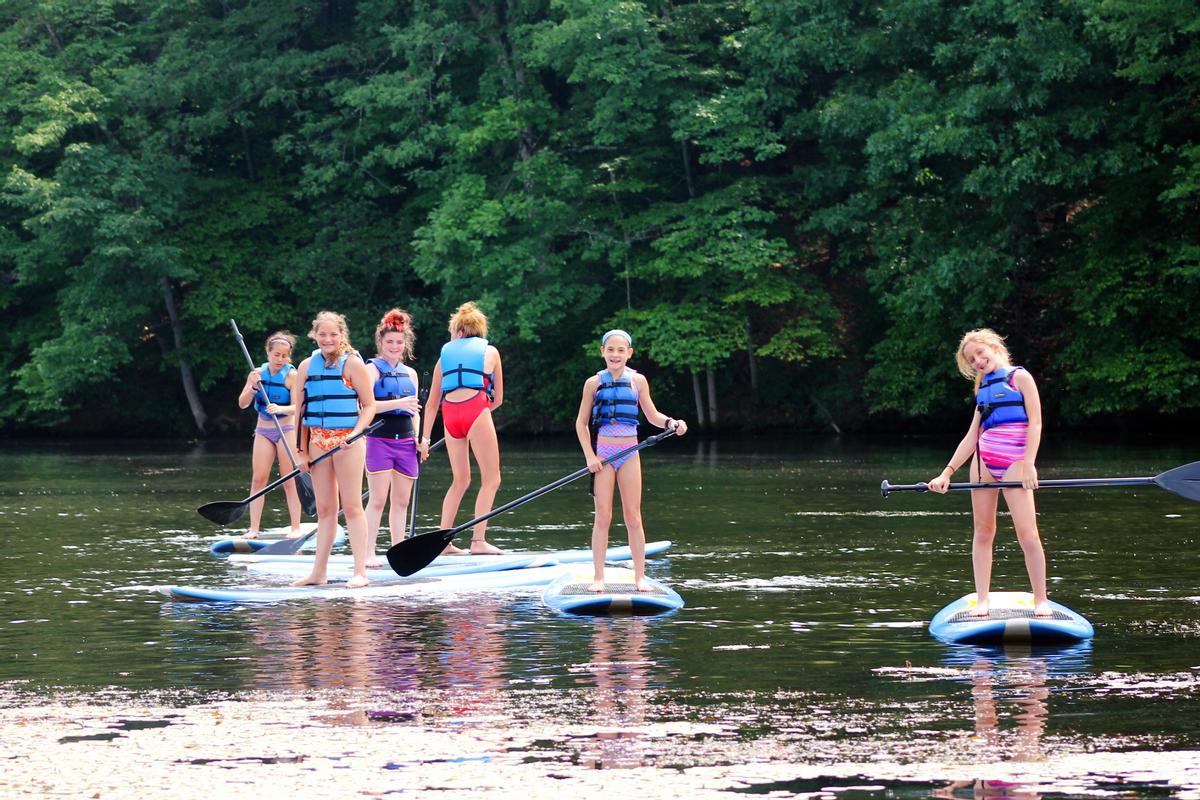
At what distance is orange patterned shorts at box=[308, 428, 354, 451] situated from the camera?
1174cm

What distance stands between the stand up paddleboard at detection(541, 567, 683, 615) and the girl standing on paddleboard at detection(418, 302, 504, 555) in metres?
2.71

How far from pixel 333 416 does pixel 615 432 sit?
76.8 inches

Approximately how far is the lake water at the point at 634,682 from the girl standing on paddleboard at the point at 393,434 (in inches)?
50.4

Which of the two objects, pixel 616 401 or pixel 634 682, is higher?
pixel 616 401

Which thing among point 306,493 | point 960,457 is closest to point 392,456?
point 306,493

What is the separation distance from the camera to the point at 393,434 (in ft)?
44.1

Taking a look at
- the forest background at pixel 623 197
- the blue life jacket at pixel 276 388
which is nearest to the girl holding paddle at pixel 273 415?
the blue life jacket at pixel 276 388

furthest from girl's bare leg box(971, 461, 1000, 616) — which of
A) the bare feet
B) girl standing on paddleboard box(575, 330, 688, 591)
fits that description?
the bare feet

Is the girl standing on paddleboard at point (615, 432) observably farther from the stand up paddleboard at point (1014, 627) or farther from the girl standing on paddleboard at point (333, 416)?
the stand up paddleboard at point (1014, 627)

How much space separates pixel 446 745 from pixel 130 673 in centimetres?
243

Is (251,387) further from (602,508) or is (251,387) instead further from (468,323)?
(602,508)

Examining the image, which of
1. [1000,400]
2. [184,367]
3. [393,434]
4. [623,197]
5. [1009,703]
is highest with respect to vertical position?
[623,197]

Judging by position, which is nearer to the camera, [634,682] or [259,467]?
[634,682]

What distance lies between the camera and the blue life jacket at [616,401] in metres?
11.1
